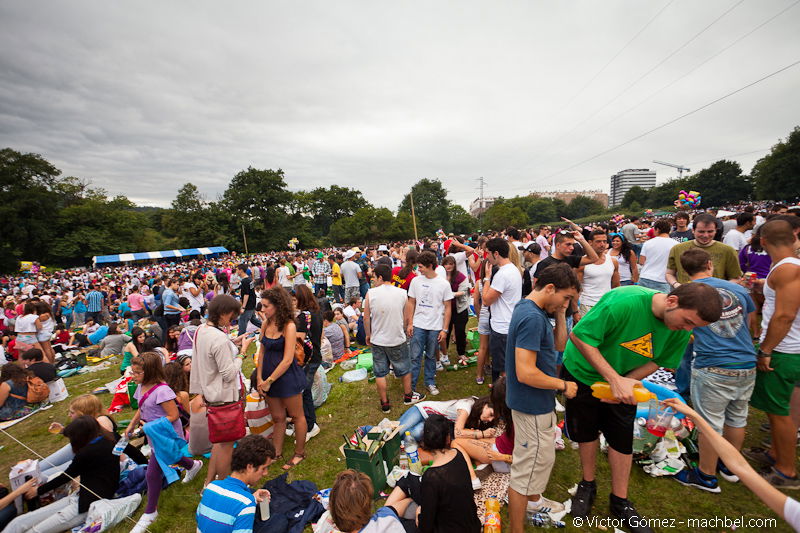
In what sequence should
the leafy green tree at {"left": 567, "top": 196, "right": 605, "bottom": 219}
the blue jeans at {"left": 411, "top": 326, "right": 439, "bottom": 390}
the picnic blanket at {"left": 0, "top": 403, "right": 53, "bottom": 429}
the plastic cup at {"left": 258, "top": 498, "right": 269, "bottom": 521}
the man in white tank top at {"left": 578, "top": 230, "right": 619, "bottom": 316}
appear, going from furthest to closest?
1. the leafy green tree at {"left": 567, "top": 196, "right": 605, "bottom": 219}
2. the picnic blanket at {"left": 0, "top": 403, "right": 53, "bottom": 429}
3. the blue jeans at {"left": 411, "top": 326, "right": 439, "bottom": 390}
4. the man in white tank top at {"left": 578, "top": 230, "right": 619, "bottom": 316}
5. the plastic cup at {"left": 258, "top": 498, "right": 269, "bottom": 521}

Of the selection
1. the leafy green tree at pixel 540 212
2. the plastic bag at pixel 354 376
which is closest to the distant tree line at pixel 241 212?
the leafy green tree at pixel 540 212

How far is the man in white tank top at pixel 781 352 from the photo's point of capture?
2732 millimetres

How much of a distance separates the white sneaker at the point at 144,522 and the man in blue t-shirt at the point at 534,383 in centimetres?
351

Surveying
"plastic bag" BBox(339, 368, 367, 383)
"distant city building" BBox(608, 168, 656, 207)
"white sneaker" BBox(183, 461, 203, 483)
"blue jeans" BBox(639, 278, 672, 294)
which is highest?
"distant city building" BBox(608, 168, 656, 207)

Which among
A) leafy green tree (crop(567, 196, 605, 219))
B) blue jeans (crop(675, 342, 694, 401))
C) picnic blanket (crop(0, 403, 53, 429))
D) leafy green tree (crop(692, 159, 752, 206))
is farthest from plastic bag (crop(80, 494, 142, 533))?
leafy green tree (crop(567, 196, 605, 219))

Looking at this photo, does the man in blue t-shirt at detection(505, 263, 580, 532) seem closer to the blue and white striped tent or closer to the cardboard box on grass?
the cardboard box on grass

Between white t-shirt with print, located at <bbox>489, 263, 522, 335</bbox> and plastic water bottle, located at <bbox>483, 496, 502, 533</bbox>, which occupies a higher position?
white t-shirt with print, located at <bbox>489, 263, 522, 335</bbox>

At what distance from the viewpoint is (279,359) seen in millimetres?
3602

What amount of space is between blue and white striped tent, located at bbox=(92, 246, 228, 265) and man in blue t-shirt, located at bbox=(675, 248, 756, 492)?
51.5 meters

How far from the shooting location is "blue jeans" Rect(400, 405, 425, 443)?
3775mm

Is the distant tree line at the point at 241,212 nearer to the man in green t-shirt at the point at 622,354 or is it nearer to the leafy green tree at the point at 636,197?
the leafy green tree at the point at 636,197

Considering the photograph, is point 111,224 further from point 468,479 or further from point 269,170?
point 468,479

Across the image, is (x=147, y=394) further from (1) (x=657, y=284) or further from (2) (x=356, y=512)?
(1) (x=657, y=284)

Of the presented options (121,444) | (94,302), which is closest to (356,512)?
(121,444)
